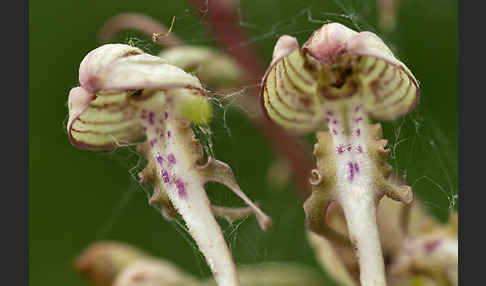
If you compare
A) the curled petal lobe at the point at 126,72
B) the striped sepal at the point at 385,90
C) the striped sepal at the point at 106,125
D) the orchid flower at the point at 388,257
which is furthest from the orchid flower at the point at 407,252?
the curled petal lobe at the point at 126,72

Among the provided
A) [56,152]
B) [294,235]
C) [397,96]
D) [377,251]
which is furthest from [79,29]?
[377,251]

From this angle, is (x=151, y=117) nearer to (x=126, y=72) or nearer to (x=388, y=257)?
(x=126, y=72)

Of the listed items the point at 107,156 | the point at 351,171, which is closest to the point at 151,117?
the point at 351,171

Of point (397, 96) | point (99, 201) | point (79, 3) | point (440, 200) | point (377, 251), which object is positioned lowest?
point (99, 201)

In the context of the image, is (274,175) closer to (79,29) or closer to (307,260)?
(307,260)

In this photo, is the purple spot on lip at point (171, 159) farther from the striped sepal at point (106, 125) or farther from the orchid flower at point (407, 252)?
the orchid flower at point (407, 252)

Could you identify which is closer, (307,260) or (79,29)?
(307,260)
